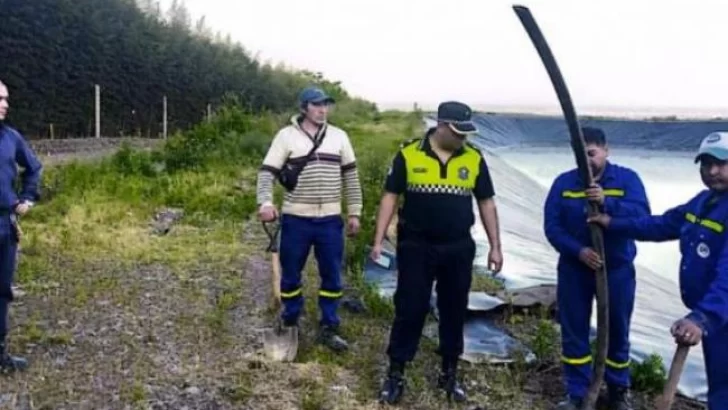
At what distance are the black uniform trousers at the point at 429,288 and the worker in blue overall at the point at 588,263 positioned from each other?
0.44m

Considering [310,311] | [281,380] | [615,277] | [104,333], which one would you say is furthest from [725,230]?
[104,333]

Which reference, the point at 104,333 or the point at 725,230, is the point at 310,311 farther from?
the point at 725,230

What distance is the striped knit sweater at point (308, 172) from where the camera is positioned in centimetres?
438

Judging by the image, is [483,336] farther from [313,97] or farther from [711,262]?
[711,262]

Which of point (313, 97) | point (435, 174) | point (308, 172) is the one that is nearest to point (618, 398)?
point (435, 174)

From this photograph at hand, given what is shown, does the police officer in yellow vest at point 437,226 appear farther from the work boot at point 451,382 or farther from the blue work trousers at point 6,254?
the blue work trousers at point 6,254

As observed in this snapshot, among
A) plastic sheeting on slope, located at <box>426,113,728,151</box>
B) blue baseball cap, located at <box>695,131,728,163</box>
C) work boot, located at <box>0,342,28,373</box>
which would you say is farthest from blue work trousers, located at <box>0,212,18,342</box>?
plastic sheeting on slope, located at <box>426,113,728,151</box>

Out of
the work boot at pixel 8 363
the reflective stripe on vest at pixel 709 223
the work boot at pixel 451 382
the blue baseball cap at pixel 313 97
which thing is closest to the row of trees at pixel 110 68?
the work boot at pixel 8 363

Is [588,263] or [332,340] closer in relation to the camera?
[588,263]

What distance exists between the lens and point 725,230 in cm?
303

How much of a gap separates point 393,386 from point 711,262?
1.64m

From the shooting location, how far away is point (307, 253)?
4.55 meters

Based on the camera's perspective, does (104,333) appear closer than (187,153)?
Yes

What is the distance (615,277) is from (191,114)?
756 inches
